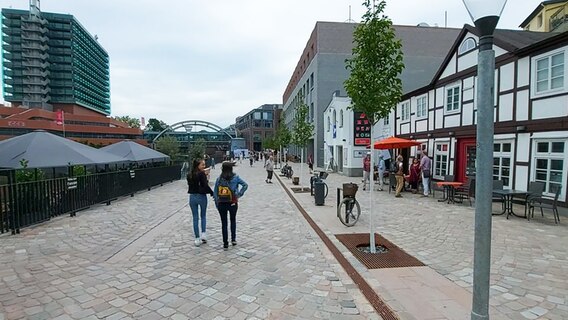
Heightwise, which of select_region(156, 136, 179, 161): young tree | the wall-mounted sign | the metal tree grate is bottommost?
the metal tree grate

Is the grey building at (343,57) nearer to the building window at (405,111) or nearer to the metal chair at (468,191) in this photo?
the building window at (405,111)

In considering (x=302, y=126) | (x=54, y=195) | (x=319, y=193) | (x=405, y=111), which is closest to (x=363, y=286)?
(x=319, y=193)

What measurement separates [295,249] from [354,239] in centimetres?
135

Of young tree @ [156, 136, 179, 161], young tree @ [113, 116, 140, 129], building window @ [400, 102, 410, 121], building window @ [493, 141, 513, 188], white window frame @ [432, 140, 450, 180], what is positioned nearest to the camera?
building window @ [493, 141, 513, 188]

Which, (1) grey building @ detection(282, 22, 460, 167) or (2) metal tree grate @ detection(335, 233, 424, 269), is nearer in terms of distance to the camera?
(2) metal tree grate @ detection(335, 233, 424, 269)

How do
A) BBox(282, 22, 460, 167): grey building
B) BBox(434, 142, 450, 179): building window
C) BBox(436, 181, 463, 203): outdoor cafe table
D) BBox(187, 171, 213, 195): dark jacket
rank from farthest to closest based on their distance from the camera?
BBox(282, 22, 460, 167): grey building < BBox(434, 142, 450, 179): building window < BBox(436, 181, 463, 203): outdoor cafe table < BBox(187, 171, 213, 195): dark jacket

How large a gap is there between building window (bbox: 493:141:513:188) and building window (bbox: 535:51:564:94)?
2072 mm

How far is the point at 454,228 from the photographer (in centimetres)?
692

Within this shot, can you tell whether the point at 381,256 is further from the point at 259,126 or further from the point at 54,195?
the point at 259,126

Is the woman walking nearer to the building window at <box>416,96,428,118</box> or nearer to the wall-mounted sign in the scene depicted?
the building window at <box>416,96,428,118</box>

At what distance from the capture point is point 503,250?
537cm

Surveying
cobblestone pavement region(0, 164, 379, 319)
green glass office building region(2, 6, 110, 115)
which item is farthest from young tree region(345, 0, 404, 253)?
green glass office building region(2, 6, 110, 115)

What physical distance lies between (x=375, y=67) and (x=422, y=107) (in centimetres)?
1193

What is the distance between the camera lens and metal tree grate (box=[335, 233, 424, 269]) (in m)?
4.75
